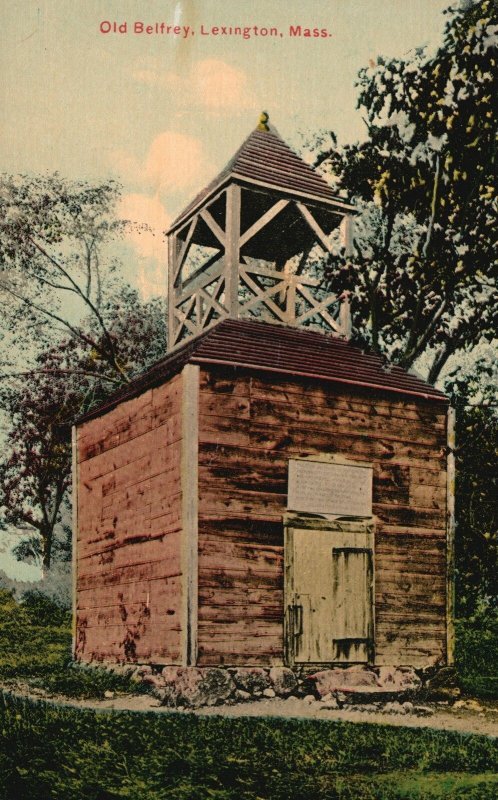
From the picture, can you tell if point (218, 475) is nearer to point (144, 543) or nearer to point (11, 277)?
point (144, 543)

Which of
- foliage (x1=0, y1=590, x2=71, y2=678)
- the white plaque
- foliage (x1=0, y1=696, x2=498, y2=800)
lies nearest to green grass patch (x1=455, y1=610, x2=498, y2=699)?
the white plaque

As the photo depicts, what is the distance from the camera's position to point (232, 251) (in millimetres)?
15680

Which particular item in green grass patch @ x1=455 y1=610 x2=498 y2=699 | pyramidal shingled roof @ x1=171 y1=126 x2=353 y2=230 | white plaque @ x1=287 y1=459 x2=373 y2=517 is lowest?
green grass patch @ x1=455 y1=610 x2=498 y2=699

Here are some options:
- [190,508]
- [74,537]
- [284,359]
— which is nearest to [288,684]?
[190,508]

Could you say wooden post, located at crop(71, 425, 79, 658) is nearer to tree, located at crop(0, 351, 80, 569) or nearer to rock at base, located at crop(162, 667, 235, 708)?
rock at base, located at crop(162, 667, 235, 708)

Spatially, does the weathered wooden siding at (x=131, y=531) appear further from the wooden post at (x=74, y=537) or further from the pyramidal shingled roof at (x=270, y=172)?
the pyramidal shingled roof at (x=270, y=172)

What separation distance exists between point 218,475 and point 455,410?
4.96 m

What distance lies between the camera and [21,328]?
31.7 metres

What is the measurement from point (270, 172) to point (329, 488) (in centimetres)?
576

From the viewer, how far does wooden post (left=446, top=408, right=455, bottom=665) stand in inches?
624

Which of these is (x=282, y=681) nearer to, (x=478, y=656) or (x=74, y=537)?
(x=74, y=537)

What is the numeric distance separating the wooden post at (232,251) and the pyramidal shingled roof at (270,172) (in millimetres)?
309

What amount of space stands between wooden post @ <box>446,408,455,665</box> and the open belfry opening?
5 centimetres

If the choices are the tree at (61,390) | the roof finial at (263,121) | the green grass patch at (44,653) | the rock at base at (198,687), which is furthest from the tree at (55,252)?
the rock at base at (198,687)
